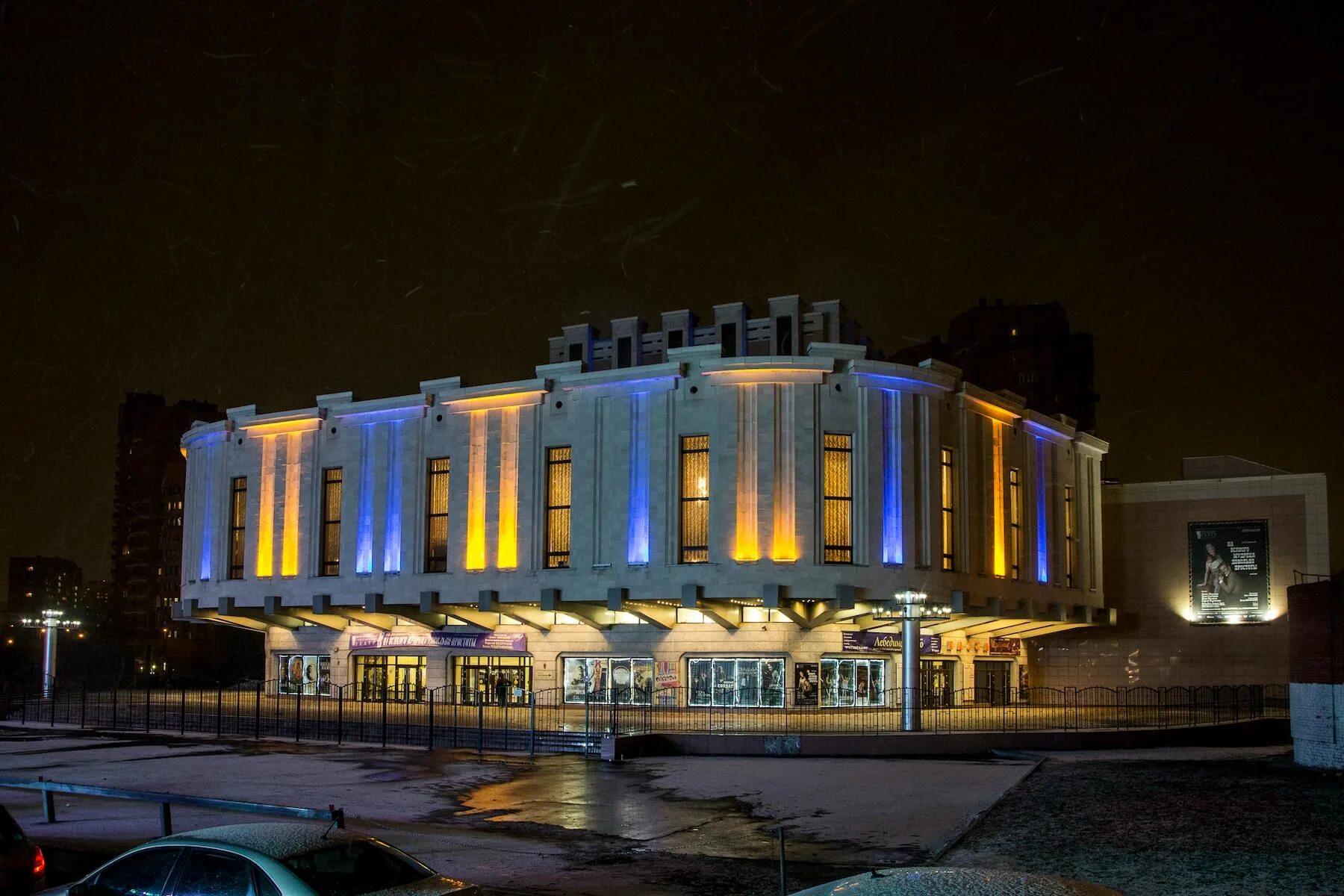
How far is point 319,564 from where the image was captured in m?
53.1

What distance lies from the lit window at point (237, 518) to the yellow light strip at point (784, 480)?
26.7 m

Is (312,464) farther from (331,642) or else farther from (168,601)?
(168,601)

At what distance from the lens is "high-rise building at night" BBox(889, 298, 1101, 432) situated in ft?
373

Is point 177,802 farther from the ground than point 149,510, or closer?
closer

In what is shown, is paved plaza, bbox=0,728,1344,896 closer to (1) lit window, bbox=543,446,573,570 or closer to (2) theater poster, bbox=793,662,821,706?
(1) lit window, bbox=543,446,573,570

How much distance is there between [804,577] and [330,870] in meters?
35.5

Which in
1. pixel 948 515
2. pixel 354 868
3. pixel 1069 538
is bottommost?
pixel 354 868

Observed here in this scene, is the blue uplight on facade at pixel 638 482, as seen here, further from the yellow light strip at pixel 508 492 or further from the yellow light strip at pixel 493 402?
the yellow light strip at pixel 508 492

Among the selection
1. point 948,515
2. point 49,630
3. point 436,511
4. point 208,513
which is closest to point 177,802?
point 436,511

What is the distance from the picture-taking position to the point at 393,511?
51.3 m

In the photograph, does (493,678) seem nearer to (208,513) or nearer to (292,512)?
(292,512)

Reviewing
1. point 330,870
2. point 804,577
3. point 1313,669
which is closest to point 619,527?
point 804,577

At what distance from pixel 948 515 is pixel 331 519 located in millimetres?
26941

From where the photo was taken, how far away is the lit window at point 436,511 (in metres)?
50.4
